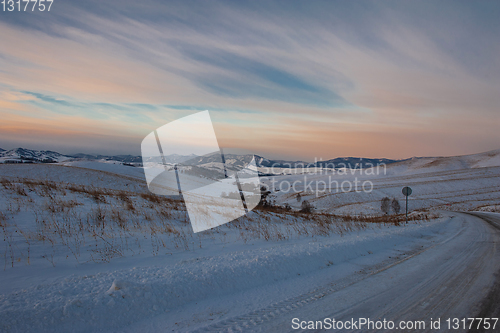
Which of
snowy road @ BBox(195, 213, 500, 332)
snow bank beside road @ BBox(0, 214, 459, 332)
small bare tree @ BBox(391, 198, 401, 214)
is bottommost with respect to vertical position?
small bare tree @ BBox(391, 198, 401, 214)

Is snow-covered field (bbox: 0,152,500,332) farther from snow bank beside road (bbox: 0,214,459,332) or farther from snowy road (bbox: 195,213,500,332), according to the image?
snowy road (bbox: 195,213,500,332)

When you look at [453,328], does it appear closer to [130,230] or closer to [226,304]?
[226,304]

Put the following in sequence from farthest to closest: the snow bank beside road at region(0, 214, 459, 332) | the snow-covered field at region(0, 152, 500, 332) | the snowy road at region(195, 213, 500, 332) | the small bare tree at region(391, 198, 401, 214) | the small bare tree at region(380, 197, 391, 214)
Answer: the small bare tree at region(391, 198, 401, 214) < the small bare tree at region(380, 197, 391, 214) < the snowy road at region(195, 213, 500, 332) < the snow-covered field at region(0, 152, 500, 332) < the snow bank beside road at region(0, 214, 459, 332)

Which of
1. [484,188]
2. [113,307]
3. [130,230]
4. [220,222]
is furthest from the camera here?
[484,188]

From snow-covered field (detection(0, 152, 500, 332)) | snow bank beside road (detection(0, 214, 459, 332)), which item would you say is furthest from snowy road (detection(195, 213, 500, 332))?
snow bank beside road (detection(0, 214, 459, 332))

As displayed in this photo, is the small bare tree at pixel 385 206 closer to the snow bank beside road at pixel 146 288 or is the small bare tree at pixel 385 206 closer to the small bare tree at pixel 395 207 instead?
the small bare tree at pixel 395 207

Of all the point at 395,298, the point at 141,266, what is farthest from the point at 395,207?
the point at 141,266

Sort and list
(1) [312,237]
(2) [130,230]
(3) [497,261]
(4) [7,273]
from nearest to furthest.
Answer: (4) [7,273] → (3) [497,261] → (2) [130,230] → (1) [312,237]

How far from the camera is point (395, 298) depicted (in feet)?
13.3

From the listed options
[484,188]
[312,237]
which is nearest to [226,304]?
[312,237]

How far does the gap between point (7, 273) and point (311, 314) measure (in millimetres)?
5032

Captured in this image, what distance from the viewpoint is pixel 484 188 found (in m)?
58.8

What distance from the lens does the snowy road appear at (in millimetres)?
3414

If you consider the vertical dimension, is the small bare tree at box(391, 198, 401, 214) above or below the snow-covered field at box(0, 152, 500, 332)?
below
